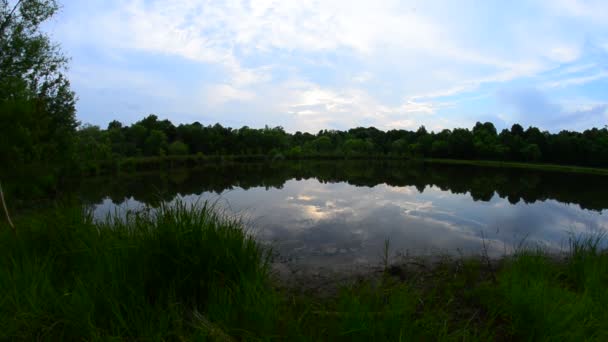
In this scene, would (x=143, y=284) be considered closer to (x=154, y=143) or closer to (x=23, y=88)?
(x=23, y=88)

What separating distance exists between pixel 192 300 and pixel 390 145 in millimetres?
86152

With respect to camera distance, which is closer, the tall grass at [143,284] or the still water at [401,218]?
the tall grass at [143,284]

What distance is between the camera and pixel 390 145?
84625 millimetres

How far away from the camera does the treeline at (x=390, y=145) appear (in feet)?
191

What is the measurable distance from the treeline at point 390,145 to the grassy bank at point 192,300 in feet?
194

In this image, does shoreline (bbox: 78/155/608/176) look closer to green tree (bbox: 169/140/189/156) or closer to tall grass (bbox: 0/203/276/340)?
green tree (bbox: 169/140/189/156)

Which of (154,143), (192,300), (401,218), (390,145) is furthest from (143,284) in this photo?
(390,145)

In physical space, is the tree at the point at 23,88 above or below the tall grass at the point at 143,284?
above

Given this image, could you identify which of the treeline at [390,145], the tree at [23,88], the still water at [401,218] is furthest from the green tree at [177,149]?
the tree at [23,88]

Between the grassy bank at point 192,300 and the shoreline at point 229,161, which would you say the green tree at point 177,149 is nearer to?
the shoreline at point 229,161

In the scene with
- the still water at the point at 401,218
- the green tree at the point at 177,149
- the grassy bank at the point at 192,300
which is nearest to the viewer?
the grassy bank at the point at 192,300

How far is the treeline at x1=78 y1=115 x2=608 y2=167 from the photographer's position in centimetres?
5822

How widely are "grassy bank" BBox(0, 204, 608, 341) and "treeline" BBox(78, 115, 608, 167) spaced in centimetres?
5925

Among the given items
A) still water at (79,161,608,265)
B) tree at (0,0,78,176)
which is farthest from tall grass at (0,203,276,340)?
tree at (0,0,78,176)
